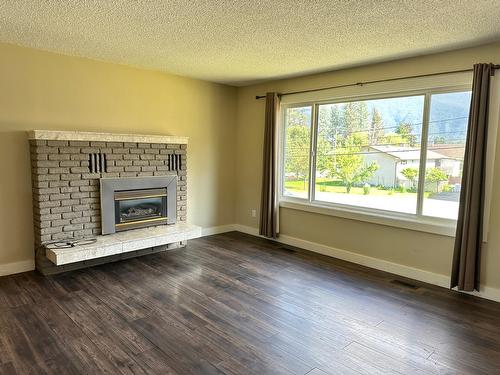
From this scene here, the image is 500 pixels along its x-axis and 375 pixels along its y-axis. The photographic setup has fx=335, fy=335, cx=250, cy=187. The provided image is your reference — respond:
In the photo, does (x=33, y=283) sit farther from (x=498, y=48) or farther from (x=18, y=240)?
(x=498, y=48)

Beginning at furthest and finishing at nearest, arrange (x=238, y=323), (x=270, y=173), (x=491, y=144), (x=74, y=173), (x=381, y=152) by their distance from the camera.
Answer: (x=270, y=173) < (x=381, y=152) < (x=74, y=173) < (x=491, y=144) < (x=238, y=323)

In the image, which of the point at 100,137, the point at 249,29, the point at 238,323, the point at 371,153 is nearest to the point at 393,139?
the point at 371,153

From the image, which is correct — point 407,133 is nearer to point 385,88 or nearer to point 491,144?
point 385,88

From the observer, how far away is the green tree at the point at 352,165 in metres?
4.25

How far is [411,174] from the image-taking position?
12.5 ft

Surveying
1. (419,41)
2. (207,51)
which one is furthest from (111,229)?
(419,41)

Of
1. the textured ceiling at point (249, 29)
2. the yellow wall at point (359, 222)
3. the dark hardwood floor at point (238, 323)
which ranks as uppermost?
the textured ceiling at point (249, 29)

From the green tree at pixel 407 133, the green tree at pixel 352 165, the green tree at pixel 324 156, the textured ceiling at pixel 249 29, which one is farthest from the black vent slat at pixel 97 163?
the green tree at pixel 407 133

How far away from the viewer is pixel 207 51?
140 inches

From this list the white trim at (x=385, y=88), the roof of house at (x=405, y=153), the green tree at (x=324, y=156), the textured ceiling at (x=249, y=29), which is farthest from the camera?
the green tree at (x=324, y=156)

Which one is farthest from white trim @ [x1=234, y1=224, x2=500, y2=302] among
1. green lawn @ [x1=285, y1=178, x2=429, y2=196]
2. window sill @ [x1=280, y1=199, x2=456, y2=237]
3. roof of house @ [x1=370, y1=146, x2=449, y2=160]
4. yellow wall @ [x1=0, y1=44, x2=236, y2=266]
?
yellow wall @ [x1=0, y1=44, x2=236, y2=266]

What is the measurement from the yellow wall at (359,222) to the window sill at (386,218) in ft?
0.21

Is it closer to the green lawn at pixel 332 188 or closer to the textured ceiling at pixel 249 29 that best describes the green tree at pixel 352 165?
the green lawn at pixel 332 188

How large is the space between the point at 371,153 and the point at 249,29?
2.20 m
